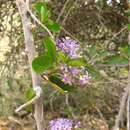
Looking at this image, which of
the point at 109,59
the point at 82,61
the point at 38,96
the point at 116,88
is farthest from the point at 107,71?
the point at 38,96

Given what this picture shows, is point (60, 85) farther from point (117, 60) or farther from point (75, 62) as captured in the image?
point (117, 60)

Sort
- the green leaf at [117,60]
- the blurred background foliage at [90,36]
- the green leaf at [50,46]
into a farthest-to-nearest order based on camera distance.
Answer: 1. the blurred background foliage at [90,36]
2. the green leaf at [117,60]
3. the green leaf at [50,46]

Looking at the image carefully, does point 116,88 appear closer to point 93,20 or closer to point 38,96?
point 93,20

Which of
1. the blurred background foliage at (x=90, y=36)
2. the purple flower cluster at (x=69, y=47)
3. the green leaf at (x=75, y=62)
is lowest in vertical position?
the blurred background foliage at (x=90, y=36)

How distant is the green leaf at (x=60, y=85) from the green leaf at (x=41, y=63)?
0.02 metres

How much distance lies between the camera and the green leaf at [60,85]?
2.07 feet

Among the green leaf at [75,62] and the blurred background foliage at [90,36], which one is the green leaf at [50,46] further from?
the blurred background foliage at [90,36]

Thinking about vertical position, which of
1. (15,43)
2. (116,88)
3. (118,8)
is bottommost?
(116,88)

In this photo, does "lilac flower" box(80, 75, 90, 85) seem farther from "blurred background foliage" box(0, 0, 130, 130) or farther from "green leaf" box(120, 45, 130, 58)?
"blurred background foliage" box(0, 0, 130, 130)

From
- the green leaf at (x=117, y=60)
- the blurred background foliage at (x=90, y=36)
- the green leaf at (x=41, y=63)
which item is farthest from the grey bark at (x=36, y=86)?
the blurred background foliage at (x=90, y=36)

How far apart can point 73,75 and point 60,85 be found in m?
0.03

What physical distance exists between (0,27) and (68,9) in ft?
1.57

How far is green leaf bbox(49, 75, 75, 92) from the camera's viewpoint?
24.9 inches

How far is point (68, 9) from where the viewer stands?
1849 millimetres
